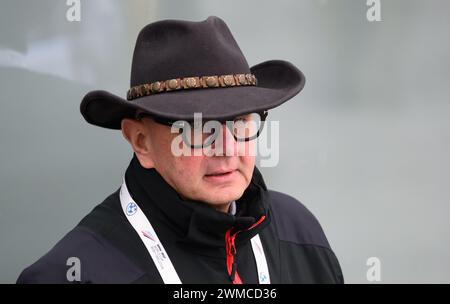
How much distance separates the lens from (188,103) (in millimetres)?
1455

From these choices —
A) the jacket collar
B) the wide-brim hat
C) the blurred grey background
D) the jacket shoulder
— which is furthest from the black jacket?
the blurred grey background

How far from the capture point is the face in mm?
1521

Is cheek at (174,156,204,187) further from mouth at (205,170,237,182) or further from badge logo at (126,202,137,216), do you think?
badge logo at (126,202,137,216)

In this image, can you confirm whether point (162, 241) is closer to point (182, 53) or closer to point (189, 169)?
point (189, 169)

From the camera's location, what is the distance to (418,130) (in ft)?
8.34

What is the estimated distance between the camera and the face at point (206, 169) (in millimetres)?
1521

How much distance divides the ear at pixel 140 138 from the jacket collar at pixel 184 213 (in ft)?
0.08

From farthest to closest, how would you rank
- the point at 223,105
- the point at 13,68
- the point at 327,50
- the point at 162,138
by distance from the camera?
the point at 327,50 < the point at 13,68 < the point at 162,138 < the point at 223,105

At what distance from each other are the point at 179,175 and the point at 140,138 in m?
0.19

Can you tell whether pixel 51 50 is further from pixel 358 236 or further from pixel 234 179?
A: pixel 358 236

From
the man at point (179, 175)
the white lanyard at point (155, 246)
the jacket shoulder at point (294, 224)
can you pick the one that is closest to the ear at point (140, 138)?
the man at point (179, 175)

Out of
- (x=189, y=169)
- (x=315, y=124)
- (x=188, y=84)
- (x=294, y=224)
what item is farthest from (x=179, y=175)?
(x=315, y=124)

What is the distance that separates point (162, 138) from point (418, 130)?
1446 millimetres
